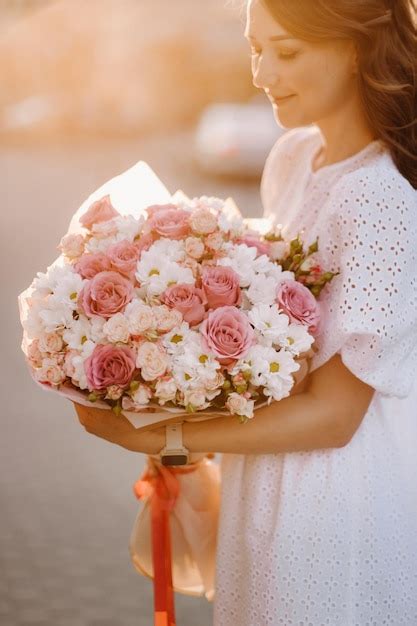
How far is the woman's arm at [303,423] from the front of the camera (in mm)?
1953

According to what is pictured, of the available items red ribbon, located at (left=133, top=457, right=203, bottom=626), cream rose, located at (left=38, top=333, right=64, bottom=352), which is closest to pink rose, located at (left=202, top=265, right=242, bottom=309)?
cream rose, located at (left=38, top=333, right=64, bottom=352)

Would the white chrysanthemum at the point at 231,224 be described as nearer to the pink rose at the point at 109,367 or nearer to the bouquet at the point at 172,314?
the bouquet at the point at 172,314

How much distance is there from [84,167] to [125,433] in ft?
45.8

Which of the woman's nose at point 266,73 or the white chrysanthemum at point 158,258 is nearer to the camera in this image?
the white chrysanthemum at point 158,258

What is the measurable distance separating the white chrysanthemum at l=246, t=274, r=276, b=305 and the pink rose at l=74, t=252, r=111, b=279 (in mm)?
312

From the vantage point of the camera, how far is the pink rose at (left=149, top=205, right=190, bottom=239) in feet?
6.46

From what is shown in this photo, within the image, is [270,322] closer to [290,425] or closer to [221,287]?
[221,287]

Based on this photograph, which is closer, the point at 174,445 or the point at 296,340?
the point at 296,340

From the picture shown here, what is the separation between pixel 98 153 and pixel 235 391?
16.0 metres

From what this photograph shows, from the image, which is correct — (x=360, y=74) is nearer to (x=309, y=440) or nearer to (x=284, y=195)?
(x=284, y=195)

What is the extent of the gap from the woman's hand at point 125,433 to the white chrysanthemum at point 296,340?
1.21 feet

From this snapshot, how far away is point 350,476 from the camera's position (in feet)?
6.76

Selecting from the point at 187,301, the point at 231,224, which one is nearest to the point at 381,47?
the point at 231,224

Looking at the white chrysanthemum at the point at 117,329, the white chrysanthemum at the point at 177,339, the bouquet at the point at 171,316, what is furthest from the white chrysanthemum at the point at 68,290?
the white chrysanthemum at the point at 177,339
